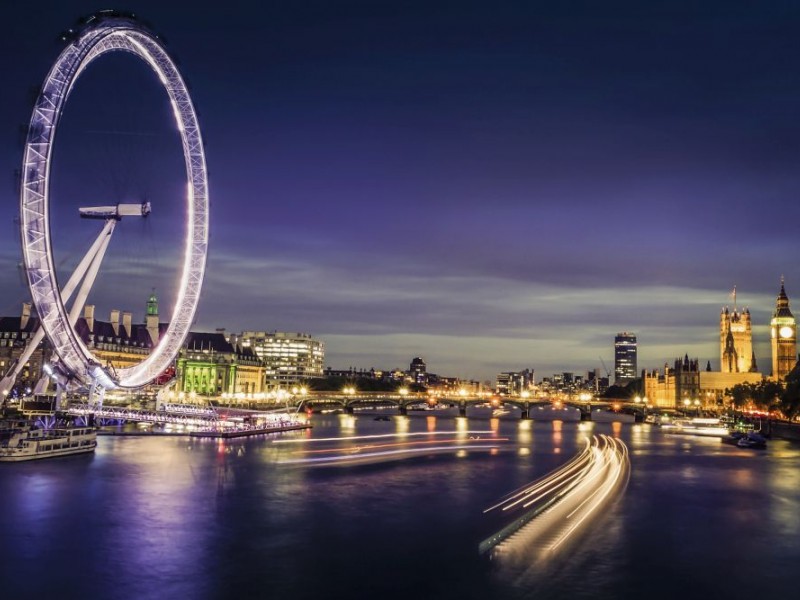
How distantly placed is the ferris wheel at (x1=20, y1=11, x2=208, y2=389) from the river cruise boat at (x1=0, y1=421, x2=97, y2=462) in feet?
18.0

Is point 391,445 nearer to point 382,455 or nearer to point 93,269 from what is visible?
point 382,455

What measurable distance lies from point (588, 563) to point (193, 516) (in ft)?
74.5

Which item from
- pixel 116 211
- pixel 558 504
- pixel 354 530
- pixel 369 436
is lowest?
pixel 354 530

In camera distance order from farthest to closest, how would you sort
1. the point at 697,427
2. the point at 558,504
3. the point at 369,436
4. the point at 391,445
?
the point at 697,427 < the point at 369,436 < the point at 391,445 < the point at 558,504

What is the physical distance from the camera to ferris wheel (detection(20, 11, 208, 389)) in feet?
211

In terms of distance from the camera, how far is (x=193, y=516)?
47031 millimetres

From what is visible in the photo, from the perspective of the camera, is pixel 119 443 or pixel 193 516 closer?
pixel 193 516

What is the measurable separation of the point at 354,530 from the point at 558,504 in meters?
13.8

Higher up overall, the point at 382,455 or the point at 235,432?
the point at 235,432

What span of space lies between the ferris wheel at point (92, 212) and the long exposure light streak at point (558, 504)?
126 feet

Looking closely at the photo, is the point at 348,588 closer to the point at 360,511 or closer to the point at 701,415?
the point at 360,511

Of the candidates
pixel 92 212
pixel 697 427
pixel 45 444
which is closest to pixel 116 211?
pixel 92 212

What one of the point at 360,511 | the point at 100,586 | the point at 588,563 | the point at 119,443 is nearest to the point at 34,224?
the point at 119,443

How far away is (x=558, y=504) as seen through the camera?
50.7m
